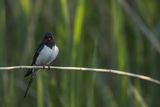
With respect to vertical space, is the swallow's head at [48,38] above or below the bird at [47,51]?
above

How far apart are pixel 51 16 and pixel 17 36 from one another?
9.7 inches

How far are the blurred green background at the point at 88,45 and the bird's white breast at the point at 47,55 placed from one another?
0.07 metres

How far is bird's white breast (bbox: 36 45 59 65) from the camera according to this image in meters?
2.48

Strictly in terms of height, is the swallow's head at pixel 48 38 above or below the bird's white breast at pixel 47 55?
above

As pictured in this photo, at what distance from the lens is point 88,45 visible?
9.73ft

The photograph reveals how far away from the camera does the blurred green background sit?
2504 millimetres

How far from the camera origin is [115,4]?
2752 millimetres

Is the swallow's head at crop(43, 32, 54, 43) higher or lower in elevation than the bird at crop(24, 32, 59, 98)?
higher

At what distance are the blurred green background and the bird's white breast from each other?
72 mm

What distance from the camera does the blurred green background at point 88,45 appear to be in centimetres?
250

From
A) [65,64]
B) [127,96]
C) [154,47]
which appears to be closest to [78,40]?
[65,64]

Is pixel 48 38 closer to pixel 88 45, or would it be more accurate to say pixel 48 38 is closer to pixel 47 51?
pixel 47 51

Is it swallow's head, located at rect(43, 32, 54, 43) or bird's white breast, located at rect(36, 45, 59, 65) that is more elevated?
swallow's head, located at rect(43, 32, 54, 43)

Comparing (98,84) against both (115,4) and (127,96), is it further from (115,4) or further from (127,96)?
(115,4)
